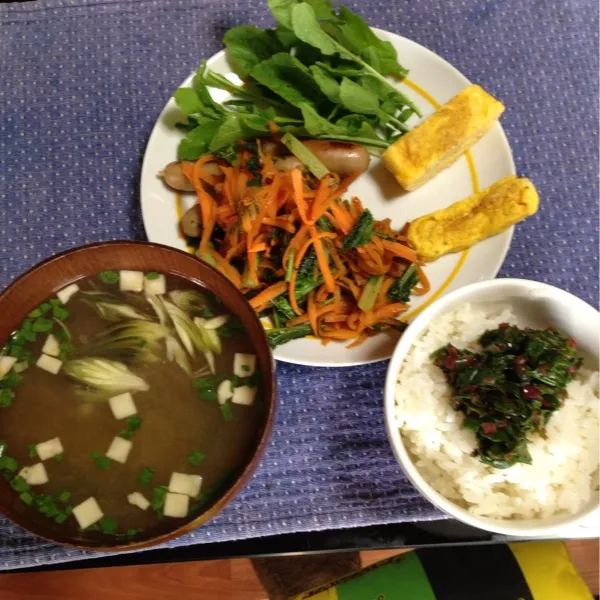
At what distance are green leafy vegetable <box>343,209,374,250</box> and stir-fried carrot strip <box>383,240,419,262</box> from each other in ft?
0.16

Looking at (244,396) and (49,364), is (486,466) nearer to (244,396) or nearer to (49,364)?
(244,396)

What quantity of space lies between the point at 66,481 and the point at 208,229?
0.65 meters

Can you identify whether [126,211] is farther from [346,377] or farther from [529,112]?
[529,112]

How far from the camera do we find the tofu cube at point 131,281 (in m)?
1.29

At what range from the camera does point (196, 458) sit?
120 centimetres

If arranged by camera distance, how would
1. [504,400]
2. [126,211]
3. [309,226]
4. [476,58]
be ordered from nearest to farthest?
[504,400] → [309,226] → [126,211] → [476,58]

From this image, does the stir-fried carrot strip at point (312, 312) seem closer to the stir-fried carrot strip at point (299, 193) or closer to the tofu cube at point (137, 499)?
the stir-fried carrot strip at point (299, 193)

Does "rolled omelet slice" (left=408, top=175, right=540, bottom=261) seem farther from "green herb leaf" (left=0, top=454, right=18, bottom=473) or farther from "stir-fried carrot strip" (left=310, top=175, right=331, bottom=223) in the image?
"green herb leaf" (left=0, top=454, right=18, bottom=473)

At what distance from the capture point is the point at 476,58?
1740mm

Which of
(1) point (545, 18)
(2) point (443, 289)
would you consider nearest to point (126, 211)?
(2) point (443, 289)

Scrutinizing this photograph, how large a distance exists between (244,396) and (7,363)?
51 cm

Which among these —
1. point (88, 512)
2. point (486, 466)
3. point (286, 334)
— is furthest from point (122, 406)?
point (486, 466)

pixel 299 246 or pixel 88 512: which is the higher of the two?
pixel 299 246

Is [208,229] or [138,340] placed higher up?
[208,229]
